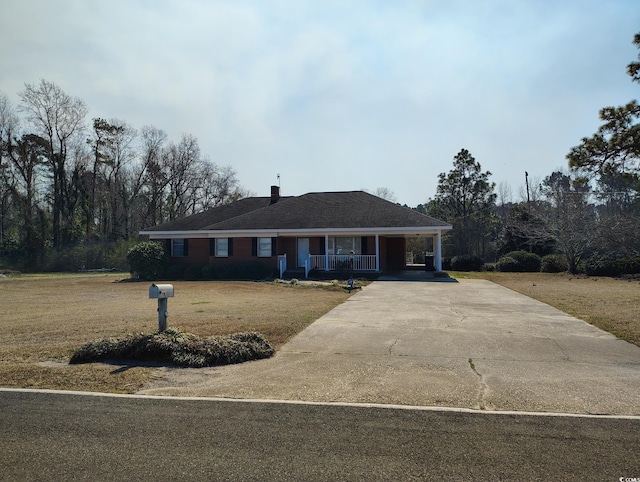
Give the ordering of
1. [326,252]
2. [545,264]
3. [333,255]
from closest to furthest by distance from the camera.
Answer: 1. [326,252]
2. [333,255]
3. [545,264]

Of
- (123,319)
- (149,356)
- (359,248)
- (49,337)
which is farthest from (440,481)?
(359,248)

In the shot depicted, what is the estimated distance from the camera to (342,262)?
25781 millimetres

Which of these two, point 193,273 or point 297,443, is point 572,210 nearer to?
point 193,273

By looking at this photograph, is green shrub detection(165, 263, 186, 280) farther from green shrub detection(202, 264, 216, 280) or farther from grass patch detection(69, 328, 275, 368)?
grass patch detection(69, 328, 275, 368)

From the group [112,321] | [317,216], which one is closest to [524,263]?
[317,216]

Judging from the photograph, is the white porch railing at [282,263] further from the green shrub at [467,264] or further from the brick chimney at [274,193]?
the green shrub at [467,264]

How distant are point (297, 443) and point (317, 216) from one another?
24.0 metres

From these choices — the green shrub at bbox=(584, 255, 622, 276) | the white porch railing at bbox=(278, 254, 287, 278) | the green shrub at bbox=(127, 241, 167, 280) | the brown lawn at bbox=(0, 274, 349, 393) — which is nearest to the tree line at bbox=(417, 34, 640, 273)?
the green shrub at bbox=(584, 255, 622, 276)

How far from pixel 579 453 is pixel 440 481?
1235 millimetres

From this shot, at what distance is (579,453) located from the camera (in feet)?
11.6

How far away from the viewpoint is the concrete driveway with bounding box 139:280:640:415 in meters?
4.99

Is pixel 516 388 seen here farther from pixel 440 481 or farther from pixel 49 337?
pixel 49 337

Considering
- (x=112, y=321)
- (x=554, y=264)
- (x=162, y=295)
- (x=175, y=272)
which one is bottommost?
(x=112, y=321)

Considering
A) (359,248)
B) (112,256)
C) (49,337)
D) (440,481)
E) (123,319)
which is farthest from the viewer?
(112,256)
